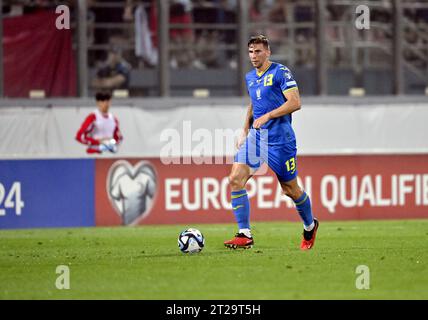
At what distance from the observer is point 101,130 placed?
1925cm

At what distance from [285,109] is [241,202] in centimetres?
124

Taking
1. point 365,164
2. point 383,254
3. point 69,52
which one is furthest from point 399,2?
point 383,254

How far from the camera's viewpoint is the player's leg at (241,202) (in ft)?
41.3

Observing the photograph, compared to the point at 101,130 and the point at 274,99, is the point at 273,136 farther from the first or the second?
the point at 101,130

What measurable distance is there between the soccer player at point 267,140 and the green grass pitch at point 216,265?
68cm

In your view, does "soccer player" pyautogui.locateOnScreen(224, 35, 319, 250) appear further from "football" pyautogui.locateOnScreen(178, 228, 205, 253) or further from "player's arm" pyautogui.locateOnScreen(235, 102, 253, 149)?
"football" pyautogui.locateOnScreen(178, 228, 205, 253)

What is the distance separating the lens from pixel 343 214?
62.0ft

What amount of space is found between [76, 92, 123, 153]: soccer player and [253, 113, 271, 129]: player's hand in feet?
23.0

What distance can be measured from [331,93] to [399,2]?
7.35ft

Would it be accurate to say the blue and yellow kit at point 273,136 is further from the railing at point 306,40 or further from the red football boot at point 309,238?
the railing at point 306,40

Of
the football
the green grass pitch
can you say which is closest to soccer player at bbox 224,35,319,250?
the football

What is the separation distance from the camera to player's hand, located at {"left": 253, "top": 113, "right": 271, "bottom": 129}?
12234 mm

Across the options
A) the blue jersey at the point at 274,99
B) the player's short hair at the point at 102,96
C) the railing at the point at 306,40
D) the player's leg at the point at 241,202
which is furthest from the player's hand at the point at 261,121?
the railing at the point at 306,40

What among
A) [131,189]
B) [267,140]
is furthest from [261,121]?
[131,189]
